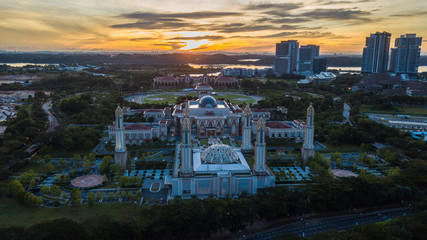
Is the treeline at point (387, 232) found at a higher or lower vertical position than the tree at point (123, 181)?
higher

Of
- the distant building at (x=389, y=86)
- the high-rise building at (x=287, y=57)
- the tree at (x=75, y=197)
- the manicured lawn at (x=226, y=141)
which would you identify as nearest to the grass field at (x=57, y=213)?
the tree at (x=75, y=197)

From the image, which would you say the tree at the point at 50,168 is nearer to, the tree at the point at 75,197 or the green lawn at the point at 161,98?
the tree at the point at 75,197

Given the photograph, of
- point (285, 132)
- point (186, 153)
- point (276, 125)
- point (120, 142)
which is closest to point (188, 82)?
point (276, 125)

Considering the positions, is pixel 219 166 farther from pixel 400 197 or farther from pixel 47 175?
pixel 47 175

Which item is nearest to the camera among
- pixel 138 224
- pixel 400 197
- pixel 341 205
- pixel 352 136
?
pixel 138 224

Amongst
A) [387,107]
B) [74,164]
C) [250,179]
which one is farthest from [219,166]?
[387,107]

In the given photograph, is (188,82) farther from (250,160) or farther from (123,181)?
(123,181)

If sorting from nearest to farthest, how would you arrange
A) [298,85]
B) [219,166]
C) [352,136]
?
1. [219,166]
2. [352,136]
3. [298,85]
